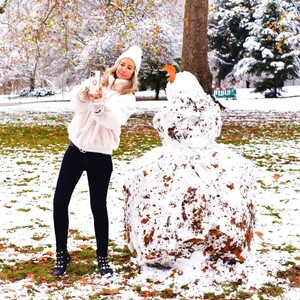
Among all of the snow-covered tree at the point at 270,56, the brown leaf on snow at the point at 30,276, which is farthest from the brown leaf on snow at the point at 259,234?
the snow-covered tree at the point at 270,56

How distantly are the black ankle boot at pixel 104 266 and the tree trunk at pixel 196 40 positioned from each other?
45.0 ft

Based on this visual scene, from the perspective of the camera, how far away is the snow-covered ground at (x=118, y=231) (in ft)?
12.4

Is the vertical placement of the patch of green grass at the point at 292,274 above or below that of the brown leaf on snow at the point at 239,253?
below

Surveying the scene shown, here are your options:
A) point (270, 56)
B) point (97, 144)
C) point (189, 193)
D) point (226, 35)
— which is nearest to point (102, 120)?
point (97, 144)

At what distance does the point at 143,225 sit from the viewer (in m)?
3.86

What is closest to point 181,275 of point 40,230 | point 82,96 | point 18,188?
point 82,96

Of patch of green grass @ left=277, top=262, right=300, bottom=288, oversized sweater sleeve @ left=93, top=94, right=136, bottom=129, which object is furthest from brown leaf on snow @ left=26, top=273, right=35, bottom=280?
patch of green grass @ left=277, top=262, right=300, bottom=288

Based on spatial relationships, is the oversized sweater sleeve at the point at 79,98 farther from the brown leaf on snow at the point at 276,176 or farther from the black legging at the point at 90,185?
the brown leaf on snow at the point at 276,176

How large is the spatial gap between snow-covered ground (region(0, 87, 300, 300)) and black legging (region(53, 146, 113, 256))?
38 centimetres

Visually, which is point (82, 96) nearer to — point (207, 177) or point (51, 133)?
Answer: point (207, 177)

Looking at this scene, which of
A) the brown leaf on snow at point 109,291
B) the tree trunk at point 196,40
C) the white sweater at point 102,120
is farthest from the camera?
the tree trunk at point 196,40

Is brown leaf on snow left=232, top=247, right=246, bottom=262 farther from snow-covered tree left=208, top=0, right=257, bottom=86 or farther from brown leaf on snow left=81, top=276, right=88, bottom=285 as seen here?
snow-covered tree left=208, top=0, right=257, bottom=86

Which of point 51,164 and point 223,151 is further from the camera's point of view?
point 51,164

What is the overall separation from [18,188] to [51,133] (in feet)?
25.4
